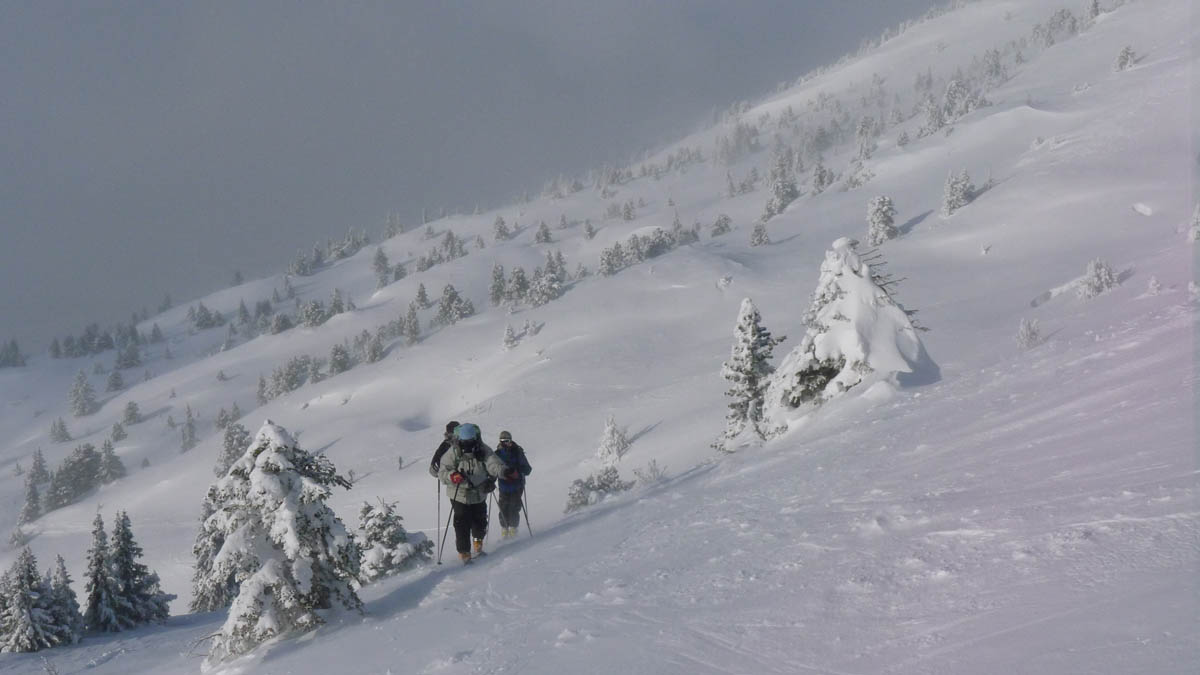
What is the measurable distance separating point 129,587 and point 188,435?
93910 mm

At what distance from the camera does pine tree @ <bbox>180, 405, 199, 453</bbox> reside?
110000 millimetres

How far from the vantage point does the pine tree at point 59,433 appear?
A: 124125 millimetres

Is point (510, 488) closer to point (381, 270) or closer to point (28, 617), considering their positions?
point (28, 617)

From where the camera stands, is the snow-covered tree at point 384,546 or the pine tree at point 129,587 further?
the pine tree at point 129,587

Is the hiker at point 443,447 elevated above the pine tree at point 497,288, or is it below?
below

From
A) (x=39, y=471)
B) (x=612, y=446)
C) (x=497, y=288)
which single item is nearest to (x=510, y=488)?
(x=612, y=446)

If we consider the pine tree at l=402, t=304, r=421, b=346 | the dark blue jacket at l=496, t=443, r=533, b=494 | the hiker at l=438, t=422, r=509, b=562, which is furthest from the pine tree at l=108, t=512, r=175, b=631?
the pine tree at l=402, t=304, r=421, b=346

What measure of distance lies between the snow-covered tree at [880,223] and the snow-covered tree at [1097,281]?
1881 inches

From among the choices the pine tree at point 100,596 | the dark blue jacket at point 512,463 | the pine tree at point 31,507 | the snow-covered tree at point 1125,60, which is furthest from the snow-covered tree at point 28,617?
the snow-covered tree at point 1125,60

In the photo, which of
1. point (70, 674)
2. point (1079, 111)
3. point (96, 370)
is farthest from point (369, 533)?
point (96, 370)

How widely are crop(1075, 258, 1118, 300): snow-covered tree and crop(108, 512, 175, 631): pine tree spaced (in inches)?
2325

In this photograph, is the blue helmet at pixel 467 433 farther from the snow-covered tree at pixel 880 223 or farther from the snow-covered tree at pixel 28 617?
the snow-covered tree at pixel 880 223

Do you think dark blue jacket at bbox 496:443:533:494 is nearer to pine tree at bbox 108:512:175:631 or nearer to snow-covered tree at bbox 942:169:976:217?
pine tree at bbox 108:512:175:631

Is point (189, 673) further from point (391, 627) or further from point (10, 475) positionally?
point (10, 475)
